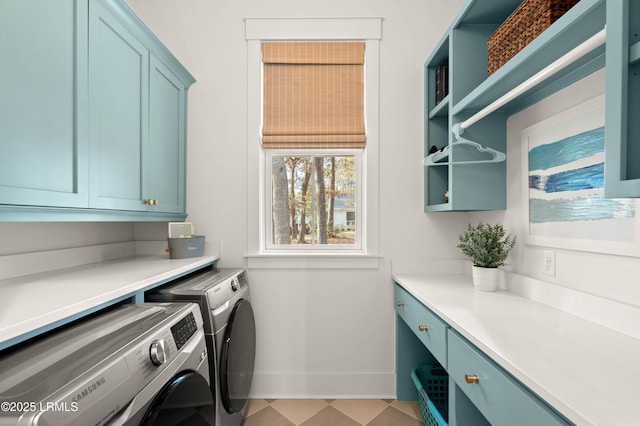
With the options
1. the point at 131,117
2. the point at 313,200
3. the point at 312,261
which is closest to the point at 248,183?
the point at 313,200

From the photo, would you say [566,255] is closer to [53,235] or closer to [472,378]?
[472,378]

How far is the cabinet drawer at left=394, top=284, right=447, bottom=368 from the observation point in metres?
1.31

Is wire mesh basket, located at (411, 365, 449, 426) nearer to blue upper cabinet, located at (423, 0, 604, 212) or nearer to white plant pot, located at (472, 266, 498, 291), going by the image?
white plant pot, located at (472, 266, 498, 291)

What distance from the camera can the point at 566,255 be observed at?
1355mm

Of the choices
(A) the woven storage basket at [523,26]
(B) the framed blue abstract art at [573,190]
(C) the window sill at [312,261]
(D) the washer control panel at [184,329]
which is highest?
(A) the woven storage basket at [523,26]

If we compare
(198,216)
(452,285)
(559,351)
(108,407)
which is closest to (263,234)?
(198,216)

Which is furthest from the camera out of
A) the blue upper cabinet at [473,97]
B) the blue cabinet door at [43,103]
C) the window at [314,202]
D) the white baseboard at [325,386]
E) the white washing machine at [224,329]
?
the window at [314,202]

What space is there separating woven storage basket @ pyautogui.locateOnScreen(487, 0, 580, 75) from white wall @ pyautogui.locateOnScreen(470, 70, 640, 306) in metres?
0.29

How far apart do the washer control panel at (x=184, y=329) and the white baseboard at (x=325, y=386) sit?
1225mm

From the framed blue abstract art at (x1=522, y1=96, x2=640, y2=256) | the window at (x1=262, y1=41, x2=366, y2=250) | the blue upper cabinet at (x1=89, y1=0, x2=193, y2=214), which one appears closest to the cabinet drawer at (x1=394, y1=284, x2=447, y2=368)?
the framed blue abstract art at (x1=522, y1=96, x2=640, y2=256)

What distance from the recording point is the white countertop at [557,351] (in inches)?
25.9

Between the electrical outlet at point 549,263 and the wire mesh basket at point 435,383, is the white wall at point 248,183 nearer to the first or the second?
the wire mesh basket at point 435,383

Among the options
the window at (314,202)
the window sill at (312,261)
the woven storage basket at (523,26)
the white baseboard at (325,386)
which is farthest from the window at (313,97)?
the white baseboard at (325,386)

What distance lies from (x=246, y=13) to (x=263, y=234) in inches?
61.0
